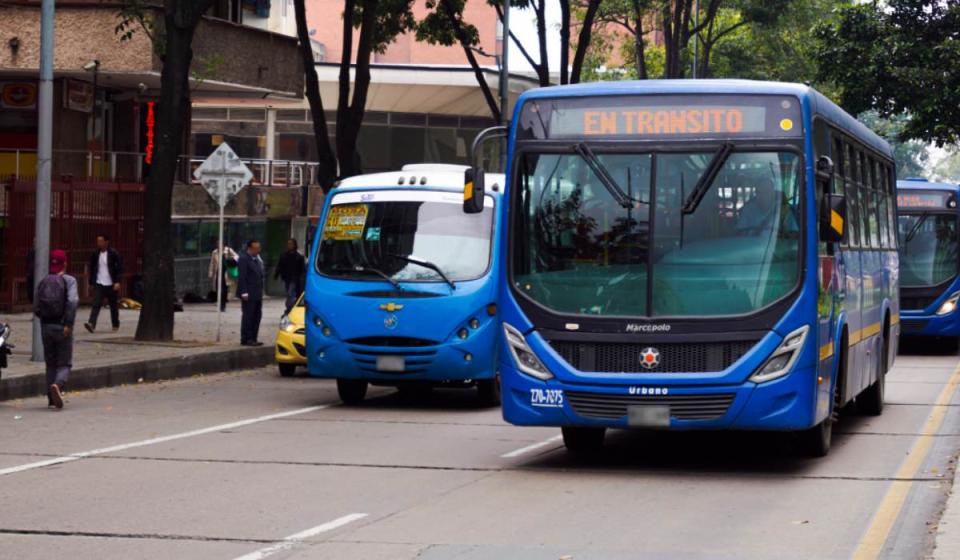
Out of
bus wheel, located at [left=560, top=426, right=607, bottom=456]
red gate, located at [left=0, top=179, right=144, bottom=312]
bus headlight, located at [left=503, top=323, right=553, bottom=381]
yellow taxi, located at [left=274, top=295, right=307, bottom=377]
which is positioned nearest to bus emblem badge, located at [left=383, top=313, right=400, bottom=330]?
bus wheel, located at [left=560, top=426, right=607, bottom=456]

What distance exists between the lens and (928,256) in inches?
1103

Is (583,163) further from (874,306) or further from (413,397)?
(413,397)

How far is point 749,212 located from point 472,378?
5.85 metres

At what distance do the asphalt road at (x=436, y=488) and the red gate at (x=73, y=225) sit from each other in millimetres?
13781

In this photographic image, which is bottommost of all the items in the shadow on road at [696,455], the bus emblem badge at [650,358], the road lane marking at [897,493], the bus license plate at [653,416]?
the shadow on road at [696,455]

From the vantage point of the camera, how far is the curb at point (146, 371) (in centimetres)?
1833

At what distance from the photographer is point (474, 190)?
40.6 ft

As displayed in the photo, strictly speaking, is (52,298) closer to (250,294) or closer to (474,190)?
(474,190)

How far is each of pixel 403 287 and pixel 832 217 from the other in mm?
6238

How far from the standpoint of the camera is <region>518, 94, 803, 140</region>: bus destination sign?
465 inches

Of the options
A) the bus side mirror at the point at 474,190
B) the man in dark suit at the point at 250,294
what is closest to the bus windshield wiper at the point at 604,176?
the bus side mirror at the point at 474,190

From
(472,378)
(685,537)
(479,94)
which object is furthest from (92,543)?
(479,94)

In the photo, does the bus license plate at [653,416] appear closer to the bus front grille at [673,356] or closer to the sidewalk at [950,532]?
the bus front grille at [673,356]

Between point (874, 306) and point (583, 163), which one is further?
point (874, 306)
